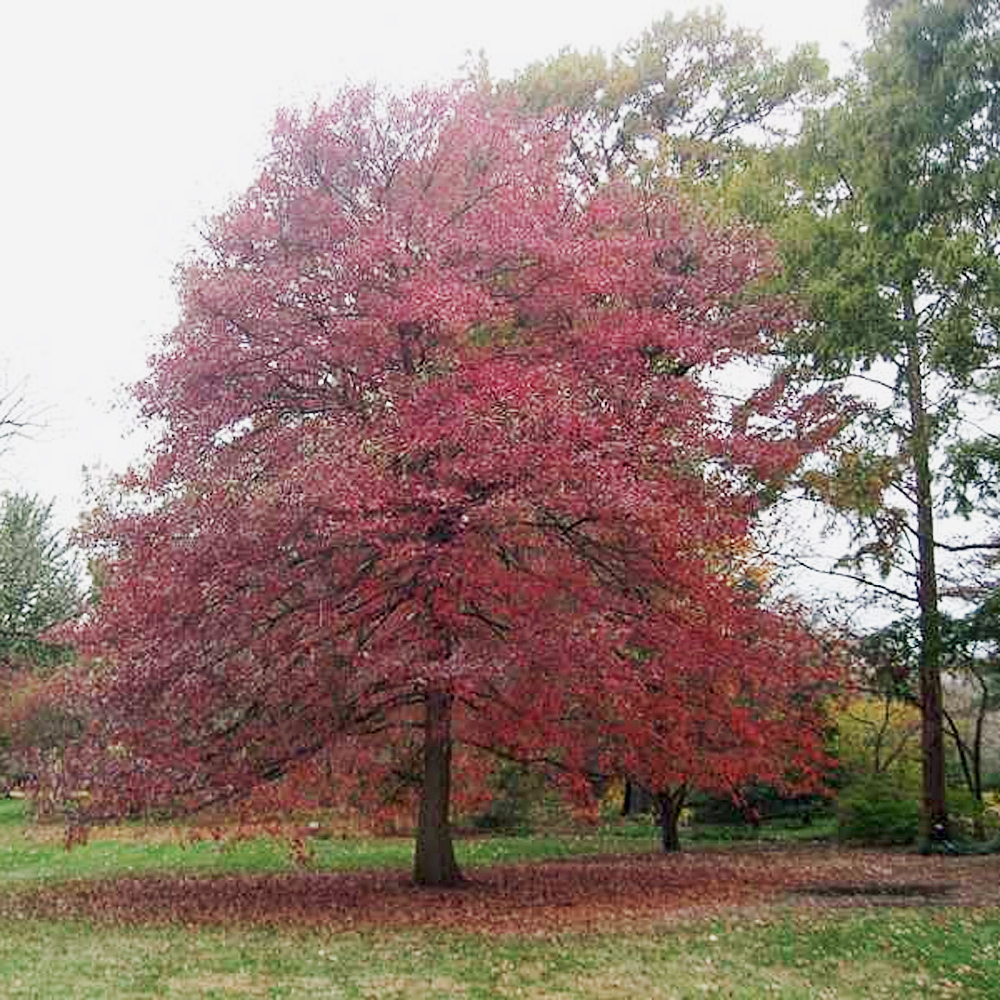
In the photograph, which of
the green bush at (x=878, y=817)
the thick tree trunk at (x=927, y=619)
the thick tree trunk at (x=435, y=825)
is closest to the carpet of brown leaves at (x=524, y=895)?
the thick tree trunk at (x=435, y=825)

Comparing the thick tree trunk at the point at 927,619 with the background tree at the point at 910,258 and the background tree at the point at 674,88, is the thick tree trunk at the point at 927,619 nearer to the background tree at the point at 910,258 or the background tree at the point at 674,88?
the background tree at the point at 910,258

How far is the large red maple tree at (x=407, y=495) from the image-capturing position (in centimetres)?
1144

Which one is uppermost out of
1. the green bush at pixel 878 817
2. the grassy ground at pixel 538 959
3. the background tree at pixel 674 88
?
the background tree at pixel 674 88

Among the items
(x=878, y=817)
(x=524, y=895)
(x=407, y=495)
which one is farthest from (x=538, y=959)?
(x=878, y=817)

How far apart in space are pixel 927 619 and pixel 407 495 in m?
10.3

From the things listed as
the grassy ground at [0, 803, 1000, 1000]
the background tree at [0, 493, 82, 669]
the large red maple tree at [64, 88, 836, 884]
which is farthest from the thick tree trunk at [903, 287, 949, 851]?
the background tree at [0, 493, 82, 669]

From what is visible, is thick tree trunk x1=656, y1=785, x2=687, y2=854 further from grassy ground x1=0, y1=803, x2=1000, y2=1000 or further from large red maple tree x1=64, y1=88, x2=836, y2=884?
grassy ground x1=0, y1=803, x2=1000, y2=1000

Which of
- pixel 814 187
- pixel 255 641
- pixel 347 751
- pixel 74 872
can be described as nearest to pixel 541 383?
pixel 255 641

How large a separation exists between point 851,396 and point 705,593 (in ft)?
24.6

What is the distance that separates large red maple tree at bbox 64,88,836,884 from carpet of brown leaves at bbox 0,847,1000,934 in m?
1.14

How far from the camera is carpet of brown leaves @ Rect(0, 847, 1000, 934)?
11648 mm

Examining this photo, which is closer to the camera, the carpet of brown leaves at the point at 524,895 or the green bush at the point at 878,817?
the carpet of brown leaves at the point at 524,895

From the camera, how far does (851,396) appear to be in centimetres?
1853

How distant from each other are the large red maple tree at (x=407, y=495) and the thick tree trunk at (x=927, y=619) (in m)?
4.94
